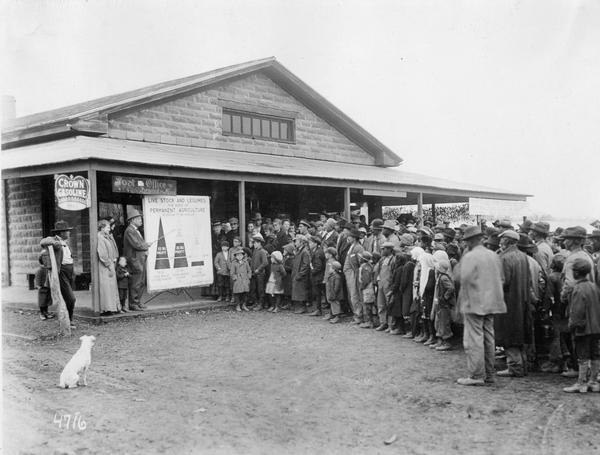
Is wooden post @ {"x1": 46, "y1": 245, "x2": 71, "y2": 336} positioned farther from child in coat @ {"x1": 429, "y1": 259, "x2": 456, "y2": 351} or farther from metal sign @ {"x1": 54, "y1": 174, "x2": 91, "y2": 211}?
child in coat @ {"x1": 429, "y1": 259, "x2": 456, "y2": 351}

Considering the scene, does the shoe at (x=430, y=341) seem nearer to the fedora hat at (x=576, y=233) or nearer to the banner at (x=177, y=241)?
the fedora hat at (x=576, y=233)

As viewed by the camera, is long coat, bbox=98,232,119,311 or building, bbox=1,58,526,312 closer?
long coat, bbox=98,232,119,311

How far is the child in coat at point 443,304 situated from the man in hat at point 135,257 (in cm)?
591

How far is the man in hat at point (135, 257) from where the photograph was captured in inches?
462

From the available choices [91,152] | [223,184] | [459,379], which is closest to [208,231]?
[91,152]

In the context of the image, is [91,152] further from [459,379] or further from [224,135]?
[459,379]

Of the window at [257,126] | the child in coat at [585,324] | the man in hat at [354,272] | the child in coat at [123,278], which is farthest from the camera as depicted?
the window at [257,126]

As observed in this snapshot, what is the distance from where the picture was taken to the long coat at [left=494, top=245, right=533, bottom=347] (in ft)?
23.8

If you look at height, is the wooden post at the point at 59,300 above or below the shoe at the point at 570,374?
above

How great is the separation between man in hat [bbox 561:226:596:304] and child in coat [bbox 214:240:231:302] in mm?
7612

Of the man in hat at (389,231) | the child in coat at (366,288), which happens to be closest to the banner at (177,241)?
the child in coat at (366,288)

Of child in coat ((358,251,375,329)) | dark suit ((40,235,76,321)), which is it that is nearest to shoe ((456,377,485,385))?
child in coat ((358,251,375,329))

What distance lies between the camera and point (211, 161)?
13.6 m

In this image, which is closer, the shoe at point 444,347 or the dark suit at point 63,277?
the shoe at point 444,347
